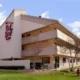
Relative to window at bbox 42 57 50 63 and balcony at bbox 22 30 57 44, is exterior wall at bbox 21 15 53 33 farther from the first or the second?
window at bbox 42 57 50 63

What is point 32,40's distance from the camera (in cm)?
5216

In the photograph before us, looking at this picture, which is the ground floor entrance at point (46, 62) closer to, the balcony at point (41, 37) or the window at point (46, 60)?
the window at point (46, 60)

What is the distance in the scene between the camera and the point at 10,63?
46656mm

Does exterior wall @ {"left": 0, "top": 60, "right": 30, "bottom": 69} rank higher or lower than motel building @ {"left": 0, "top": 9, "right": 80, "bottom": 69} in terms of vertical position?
lower

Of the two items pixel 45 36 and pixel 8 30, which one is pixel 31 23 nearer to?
pixel 45 36

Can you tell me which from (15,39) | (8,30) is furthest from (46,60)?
(8,30)

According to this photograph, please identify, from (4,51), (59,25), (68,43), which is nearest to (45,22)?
(59,25)

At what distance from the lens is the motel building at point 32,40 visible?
47.2m

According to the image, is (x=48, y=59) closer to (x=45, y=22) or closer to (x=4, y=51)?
(x=45, y=22)

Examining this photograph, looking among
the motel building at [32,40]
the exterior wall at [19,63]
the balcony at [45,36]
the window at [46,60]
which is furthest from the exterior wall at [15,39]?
the exterior wall at [19,63]

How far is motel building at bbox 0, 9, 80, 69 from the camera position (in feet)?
155

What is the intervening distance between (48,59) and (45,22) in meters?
7.85

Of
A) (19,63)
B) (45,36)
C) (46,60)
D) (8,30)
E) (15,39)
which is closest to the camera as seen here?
(19,63)

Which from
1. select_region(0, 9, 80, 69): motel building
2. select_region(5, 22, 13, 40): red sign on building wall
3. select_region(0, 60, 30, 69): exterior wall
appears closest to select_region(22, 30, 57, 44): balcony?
select_region(0, 9, 80, 69): motel building
